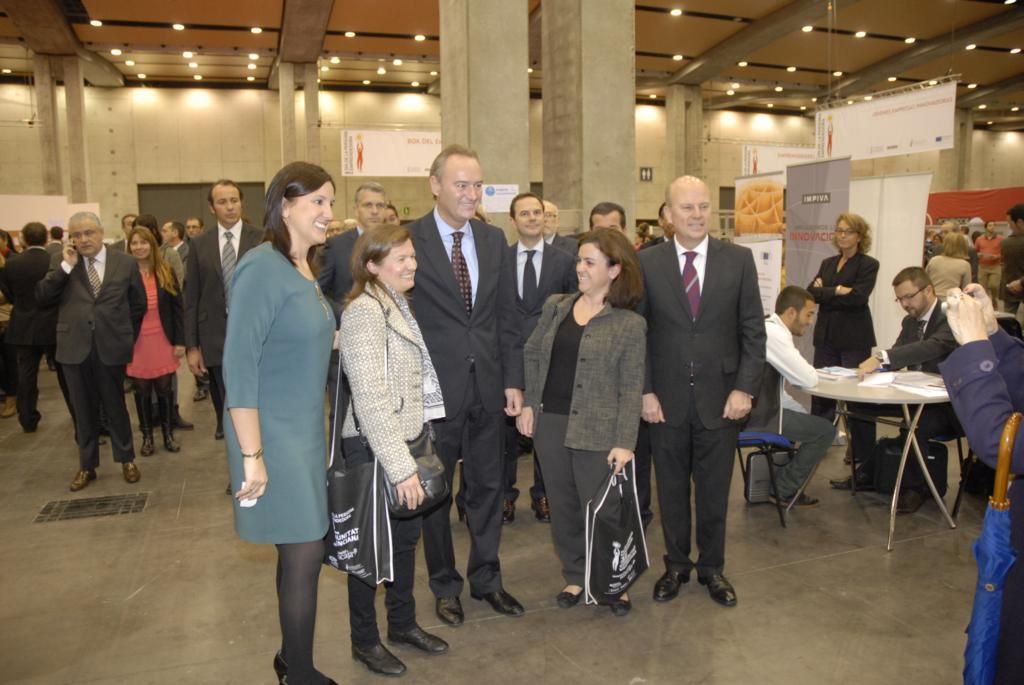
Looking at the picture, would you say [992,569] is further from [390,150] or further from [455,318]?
[390,150]

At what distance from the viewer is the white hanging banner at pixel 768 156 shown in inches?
621

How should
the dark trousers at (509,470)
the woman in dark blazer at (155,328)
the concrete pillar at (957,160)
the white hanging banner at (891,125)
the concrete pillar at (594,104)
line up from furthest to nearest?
1. the concrete pillar at (957,160)
2. the white hanging banner at (891,125)
3. the concrete pillar at (594,104)
4. the woman in dark blazer at (155,328)
5. the dark trousers at (509,470)

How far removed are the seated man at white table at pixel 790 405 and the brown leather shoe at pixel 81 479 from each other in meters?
4.26

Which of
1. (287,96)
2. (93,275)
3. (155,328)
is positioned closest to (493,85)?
(155,328)

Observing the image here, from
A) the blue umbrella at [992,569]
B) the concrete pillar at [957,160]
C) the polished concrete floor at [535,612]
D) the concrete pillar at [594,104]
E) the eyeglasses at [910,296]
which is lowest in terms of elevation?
the polished concrete floor at [535,612]

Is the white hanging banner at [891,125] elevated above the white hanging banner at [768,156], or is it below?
below

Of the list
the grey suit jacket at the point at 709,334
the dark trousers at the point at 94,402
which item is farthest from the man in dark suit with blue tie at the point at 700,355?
the dark trousers at the point at 94,402

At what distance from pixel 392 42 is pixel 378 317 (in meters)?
14.8

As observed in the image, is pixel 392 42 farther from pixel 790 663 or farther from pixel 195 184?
pixel 790 663

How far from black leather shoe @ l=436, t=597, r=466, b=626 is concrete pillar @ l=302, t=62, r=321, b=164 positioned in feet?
48.3

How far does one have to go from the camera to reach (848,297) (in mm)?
5457

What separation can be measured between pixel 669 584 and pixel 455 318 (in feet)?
4.97

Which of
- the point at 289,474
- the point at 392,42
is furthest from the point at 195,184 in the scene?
the point at 289,474

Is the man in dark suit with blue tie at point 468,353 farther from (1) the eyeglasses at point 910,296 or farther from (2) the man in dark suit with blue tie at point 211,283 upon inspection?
(1) the eyeglasses at point 910,296
